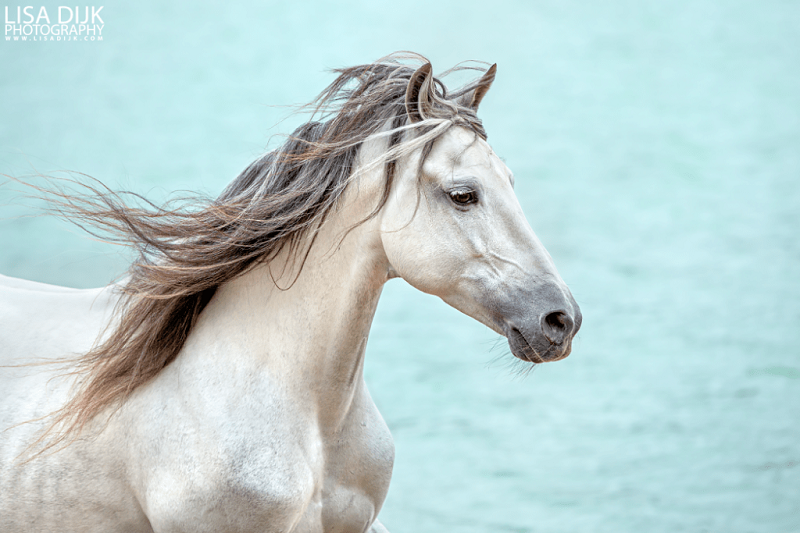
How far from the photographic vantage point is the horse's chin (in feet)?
2.89

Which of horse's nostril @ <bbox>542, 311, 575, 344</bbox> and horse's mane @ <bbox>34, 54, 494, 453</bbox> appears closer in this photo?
horse's nostril @ <bbox>542, 311, 575, 344</bbox>

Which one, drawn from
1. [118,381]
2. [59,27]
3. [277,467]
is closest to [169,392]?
[118,381]

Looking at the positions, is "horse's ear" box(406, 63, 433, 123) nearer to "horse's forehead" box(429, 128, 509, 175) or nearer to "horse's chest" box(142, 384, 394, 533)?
"horse's forehead" box(429, 128, 509, 175)

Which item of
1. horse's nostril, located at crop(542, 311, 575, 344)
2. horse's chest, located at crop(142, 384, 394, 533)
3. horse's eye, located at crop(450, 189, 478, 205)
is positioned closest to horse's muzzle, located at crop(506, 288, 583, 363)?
horse's nostril, located at crop(542, 311, 575, 344)

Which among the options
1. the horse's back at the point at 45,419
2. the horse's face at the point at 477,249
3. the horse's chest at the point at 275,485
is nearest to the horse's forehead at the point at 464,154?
the horse's face at the point at 477,249

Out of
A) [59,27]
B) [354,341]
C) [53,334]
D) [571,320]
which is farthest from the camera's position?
[59,27]

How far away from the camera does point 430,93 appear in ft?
3.18

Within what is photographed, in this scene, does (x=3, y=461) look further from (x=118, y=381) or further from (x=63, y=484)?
(x=118, y=381)

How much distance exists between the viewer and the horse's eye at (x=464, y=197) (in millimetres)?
912

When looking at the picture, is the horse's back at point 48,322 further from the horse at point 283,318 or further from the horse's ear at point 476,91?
the horse's ear at point 476,91

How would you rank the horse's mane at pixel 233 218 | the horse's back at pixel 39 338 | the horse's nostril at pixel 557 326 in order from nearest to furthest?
the horse's nostril at pixel 557 326, the horse's mane at pixel 233 218, the horse's back at pixel 39 338

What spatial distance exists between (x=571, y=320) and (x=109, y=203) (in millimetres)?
600

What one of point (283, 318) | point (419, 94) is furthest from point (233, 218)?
point (419, 94)

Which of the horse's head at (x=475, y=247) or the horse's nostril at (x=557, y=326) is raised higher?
the horse's head at (x=475, y=247)
